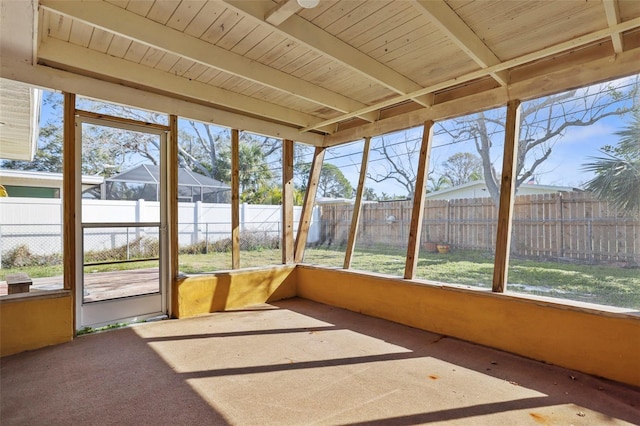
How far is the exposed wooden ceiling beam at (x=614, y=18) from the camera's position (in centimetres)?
195

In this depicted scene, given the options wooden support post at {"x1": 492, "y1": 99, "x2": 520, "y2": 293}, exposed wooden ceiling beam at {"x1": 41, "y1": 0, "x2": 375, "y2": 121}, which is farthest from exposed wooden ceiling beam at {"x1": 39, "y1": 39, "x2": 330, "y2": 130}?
wooden support post at {"x1": 492, "y1": 99, "x2": 520, "y2": 293}

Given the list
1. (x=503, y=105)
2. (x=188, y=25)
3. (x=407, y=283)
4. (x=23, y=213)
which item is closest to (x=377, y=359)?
(x=407, y=283)

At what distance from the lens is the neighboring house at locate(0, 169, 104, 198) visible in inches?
120

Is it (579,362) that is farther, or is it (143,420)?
(579,362)

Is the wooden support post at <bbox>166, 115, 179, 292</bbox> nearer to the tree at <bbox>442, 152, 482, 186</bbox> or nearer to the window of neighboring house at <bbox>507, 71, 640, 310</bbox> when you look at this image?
the tree at <bbox>442, 152, 482, 186</bbox>

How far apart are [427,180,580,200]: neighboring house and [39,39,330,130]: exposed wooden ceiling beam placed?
2.11m

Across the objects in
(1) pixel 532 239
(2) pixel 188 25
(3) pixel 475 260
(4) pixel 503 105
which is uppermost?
(2) pixel 188 25

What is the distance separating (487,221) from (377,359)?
1.70 meters

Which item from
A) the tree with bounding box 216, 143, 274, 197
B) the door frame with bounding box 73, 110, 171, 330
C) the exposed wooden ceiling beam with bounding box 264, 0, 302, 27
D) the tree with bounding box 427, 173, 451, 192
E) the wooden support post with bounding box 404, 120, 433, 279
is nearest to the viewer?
the exposed wooden ceiling beam with bounding box 264, 0, 302, 27

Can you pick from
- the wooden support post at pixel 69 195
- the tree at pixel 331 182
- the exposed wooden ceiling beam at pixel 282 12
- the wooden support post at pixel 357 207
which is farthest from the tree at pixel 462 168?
the wooden support post at pixel 69 195

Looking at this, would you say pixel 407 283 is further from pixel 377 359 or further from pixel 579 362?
pixel 579 362

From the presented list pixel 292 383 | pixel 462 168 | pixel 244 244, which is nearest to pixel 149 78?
pixel 244 244

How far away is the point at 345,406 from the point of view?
6.53 ft

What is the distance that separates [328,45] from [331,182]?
246 cm
